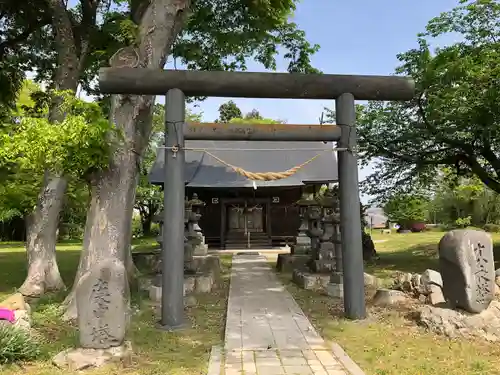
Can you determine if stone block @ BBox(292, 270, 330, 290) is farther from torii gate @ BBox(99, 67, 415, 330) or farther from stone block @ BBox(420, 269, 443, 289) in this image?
torii gate @ BBox(99, 67, 415, 330)

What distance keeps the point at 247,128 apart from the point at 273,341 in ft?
11.1

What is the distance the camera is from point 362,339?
239 inches

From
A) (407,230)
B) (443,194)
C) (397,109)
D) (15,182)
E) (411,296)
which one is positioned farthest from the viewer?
(407,230)

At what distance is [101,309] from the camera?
5082 millimetres

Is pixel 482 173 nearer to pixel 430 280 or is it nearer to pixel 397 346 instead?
pixel 430 280

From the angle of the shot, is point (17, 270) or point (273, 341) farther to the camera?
point (17, 270)

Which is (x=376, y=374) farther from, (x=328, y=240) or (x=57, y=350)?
(x=328, y=240)

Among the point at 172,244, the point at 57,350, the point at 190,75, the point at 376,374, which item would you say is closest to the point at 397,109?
the point at 190,75

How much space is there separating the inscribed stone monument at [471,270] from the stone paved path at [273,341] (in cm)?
222

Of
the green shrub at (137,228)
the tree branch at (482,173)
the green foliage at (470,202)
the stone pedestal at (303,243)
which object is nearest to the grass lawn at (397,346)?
the stone pedestal at (303,243)

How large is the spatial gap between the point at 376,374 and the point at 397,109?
10.8 m

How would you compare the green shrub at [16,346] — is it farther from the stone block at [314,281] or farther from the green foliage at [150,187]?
the green foliage at [150,187]

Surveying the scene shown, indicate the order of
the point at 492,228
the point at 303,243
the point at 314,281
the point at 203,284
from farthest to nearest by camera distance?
1. the point at 492,228
2. the point at 303,243
3. the point at 314,281
4. the point at 203,284

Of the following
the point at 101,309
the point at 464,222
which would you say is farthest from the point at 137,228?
the point at 101,309
